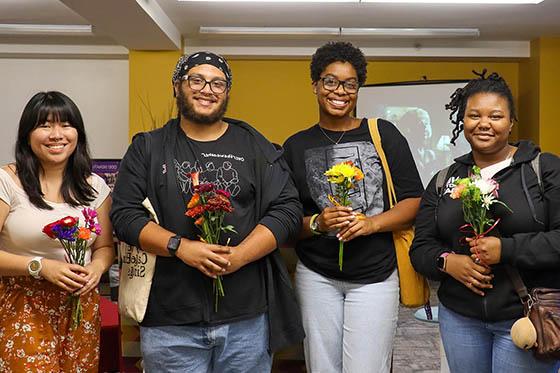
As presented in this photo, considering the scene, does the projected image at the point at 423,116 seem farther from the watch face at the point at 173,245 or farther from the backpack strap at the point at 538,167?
the watch face at the point at 173,245

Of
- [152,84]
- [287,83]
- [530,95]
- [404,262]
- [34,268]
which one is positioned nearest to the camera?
[34,268]

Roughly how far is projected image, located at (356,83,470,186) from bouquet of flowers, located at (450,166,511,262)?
631cm

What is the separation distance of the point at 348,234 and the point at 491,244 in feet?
1.56

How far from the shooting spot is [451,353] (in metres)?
2.12

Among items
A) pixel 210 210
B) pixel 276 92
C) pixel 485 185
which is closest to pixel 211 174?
pixel 210 210

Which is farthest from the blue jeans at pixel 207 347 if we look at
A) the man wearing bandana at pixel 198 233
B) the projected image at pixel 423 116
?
the projected image at pixel 423 116

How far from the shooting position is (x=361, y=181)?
2293 millimetres

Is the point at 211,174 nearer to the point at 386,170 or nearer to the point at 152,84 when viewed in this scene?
the point at 386,170

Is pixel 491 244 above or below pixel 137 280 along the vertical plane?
above

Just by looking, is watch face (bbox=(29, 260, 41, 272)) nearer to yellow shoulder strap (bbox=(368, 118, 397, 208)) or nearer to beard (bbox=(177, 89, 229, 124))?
beard (bbox=(177, 89, 229, 124))

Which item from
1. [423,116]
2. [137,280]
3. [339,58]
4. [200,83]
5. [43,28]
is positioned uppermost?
[43,28]

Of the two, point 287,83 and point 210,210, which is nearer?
point 210,210

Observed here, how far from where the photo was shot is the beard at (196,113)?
2.03 meters

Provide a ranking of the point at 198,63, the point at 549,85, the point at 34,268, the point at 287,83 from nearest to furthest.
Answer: the point at 34,268, the point at 198,63, the point at 549,85, the point at 287,83
